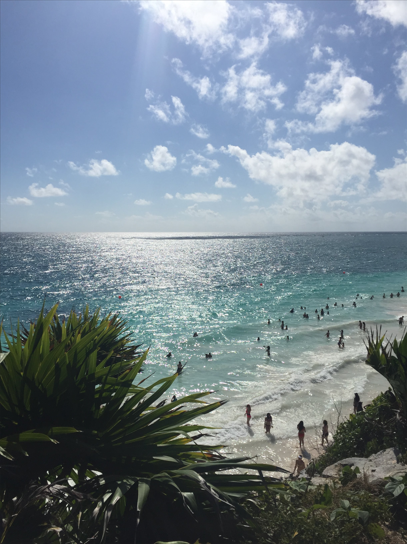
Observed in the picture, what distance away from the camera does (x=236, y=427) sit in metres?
17.7

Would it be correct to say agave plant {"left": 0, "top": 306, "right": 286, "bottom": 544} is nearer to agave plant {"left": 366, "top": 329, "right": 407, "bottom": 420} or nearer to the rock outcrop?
the rock outcrop

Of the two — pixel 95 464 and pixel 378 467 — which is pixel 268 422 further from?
pixel 95 464

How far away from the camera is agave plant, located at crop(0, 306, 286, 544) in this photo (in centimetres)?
288

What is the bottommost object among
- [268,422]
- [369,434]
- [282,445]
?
[282,445]

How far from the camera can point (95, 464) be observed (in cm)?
341

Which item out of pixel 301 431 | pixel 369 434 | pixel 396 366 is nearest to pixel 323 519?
pixel 396 366

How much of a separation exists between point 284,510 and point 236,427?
14786 mm

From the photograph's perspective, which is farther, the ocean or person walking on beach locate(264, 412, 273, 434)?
the ocean

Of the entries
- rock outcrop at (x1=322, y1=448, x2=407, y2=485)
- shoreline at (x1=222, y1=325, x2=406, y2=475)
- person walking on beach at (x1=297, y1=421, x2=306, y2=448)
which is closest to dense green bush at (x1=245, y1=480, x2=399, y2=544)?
rock outcrop at (x1=322, y1=448, x2=407, y2=485)

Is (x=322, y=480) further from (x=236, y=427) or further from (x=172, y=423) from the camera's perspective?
(x=236, y=427)

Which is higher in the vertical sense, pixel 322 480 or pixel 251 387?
pixel 322 480

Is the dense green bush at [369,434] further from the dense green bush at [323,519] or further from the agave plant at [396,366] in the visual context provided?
the dense green bush at [323,519]

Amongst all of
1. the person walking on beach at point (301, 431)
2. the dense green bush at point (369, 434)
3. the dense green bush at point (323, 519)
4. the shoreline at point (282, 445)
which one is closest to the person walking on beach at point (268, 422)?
the shoreline at point (282, 445)

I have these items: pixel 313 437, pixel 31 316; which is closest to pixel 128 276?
pixel 31 316
